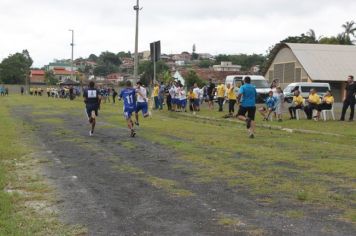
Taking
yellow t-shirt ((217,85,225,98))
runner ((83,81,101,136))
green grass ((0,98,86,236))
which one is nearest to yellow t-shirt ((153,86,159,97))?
yellow t-shirt ((217,85,225,98))

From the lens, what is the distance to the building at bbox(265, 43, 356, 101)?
64625 millimetres

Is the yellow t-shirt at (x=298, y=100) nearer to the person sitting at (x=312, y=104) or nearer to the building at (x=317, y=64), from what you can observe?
the person sitting at (x=312, y=104)

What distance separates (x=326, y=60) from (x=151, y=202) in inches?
2476

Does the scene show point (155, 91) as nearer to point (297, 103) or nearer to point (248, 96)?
point (297, 103)

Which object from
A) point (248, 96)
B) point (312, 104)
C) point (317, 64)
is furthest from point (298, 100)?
point (317, 64)

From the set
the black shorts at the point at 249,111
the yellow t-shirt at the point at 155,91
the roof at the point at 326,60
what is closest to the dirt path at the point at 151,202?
the black shorts at the point at 249,111

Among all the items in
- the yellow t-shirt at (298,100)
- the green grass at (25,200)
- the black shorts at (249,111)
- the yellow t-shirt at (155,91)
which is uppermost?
the yellow t-shirt at (155,91)

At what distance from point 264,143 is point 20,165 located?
624 cm

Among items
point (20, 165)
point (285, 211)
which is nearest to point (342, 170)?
point (285, 211)

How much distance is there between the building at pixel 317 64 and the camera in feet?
212

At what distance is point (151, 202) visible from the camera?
24.3 feet

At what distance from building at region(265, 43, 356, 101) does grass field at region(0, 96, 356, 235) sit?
159 feet

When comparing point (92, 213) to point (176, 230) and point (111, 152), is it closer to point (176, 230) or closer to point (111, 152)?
point (176, 230)

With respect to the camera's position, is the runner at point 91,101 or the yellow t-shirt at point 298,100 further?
the yellow t-shirt at point 298,100
